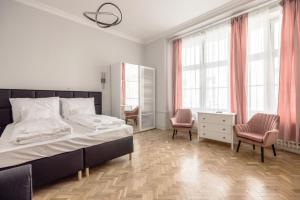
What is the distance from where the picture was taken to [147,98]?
508cm

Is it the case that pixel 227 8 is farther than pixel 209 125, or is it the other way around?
pixel 209 125

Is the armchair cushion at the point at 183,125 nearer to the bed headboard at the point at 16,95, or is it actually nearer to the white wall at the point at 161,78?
the white wall at the point at 161,78

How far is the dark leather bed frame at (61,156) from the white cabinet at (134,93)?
1.42 m

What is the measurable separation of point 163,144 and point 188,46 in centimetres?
290

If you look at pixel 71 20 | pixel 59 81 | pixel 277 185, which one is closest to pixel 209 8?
pixel 71 20

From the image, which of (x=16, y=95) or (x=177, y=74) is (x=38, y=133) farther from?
(x=177, y=74)

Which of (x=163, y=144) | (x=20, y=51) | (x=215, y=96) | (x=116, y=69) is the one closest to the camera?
(x=20, y=51)

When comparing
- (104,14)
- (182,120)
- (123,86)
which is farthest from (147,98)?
(104,14)

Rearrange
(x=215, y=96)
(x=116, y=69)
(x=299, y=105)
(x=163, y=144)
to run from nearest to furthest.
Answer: (x=299, y=105), (x=163, y=144), (x=215, y=96), (x=116, y=69)

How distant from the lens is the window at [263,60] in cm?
304

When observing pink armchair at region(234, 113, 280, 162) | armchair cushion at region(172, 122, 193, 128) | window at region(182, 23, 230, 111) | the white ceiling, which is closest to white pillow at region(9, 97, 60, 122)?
the white ceiling

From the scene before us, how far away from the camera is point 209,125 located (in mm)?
3623

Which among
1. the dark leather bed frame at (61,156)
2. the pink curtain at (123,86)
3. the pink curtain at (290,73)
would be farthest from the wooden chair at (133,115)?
the pink curtain at (290,73)

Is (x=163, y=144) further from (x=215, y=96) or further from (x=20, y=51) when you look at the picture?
(x=20, y=51)
